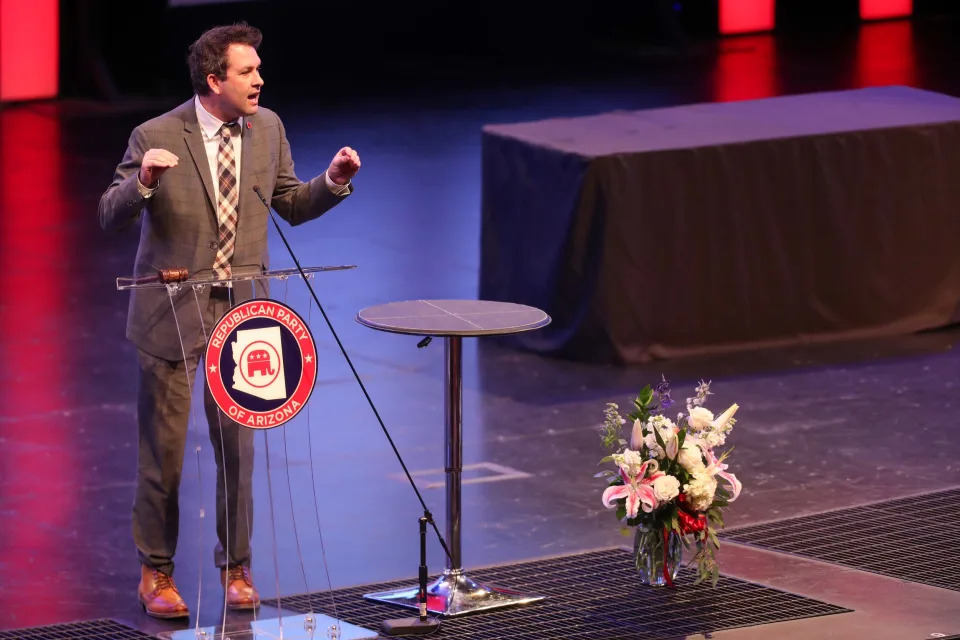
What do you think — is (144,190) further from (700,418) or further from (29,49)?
(29,49)

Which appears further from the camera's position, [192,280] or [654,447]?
[654,447]

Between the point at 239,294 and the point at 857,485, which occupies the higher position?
the point at 239,294

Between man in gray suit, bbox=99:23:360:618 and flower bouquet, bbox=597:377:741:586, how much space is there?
3.51 feet

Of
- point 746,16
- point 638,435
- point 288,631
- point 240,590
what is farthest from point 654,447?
point 746,16

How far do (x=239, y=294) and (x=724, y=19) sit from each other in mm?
15161

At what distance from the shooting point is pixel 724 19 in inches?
778

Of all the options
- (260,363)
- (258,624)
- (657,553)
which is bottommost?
(258,624)

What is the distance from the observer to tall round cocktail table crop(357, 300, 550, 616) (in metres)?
5.33

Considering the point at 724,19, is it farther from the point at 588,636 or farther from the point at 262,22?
the point at 588,636

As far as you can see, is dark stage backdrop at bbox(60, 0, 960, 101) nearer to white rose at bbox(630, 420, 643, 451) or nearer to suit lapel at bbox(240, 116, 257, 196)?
suit lapel at bbox(240, 116, 257, 196)

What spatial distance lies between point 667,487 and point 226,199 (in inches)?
58.3

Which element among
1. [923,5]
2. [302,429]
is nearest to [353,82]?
[923,5]

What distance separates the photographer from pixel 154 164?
190 inches

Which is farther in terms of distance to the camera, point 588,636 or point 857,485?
point 857,485
